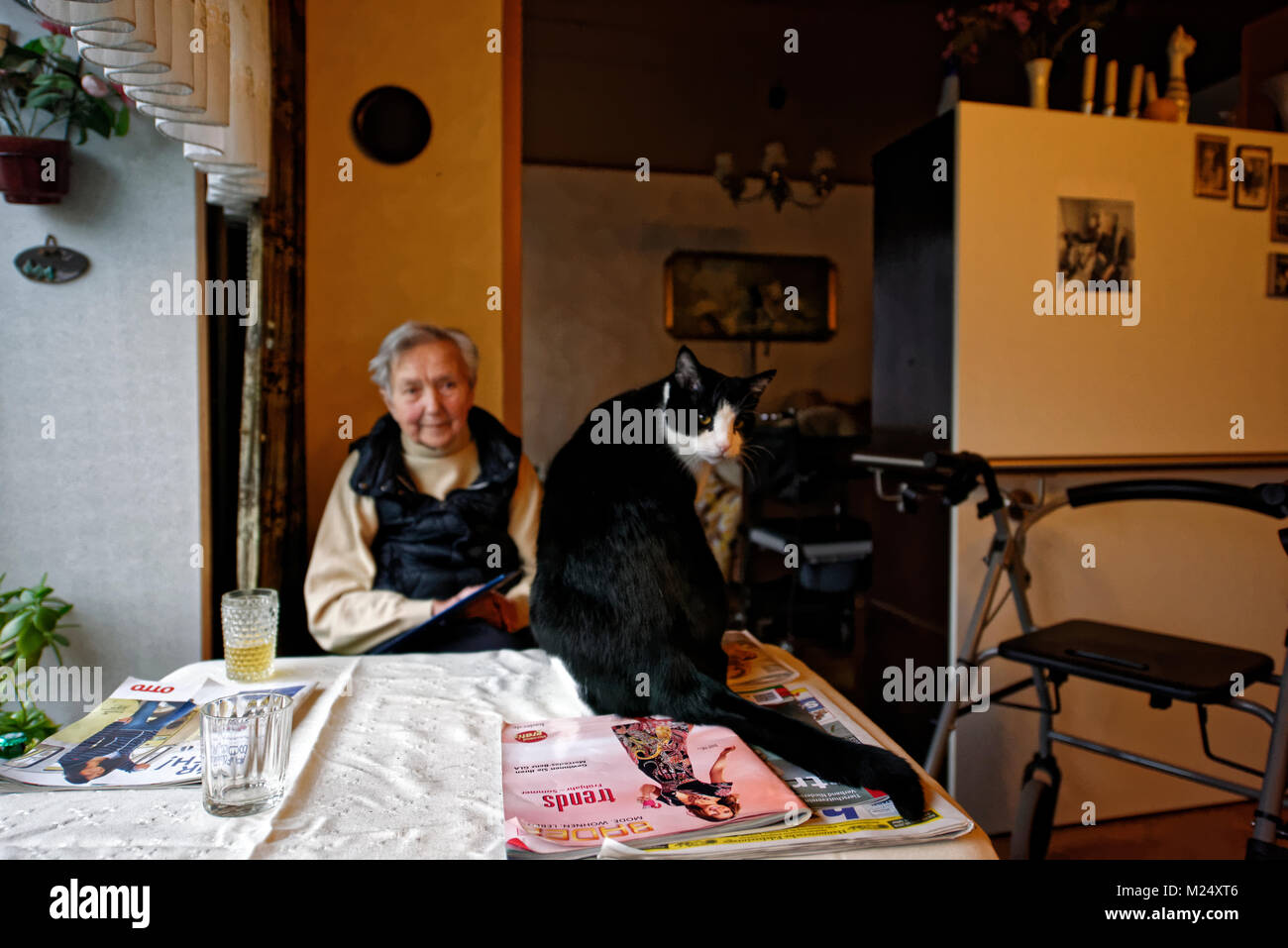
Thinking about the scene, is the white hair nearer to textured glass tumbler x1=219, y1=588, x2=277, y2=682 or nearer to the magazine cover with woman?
textured glass tumbler x1=219, y1=588, x2=277, y2=682

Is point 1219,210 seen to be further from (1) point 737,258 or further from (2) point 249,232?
(1) point 737,258

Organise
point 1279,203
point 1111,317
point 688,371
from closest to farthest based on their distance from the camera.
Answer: point 688,371, point 1111,317, point 1279,203

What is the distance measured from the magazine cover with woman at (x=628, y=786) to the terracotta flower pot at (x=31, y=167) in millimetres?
1649

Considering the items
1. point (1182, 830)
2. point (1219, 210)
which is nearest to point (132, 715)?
point (1182, 830)

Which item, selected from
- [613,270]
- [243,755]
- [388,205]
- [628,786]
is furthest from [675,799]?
[613,270]

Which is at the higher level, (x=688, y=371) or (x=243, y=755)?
(x=688, y=371)

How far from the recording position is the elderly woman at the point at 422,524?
5.98 feet

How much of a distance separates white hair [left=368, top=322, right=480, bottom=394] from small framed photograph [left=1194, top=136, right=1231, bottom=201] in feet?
7.53

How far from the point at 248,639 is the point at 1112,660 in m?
1.50

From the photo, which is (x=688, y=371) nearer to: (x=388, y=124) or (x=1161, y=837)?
(x=388, y=124)

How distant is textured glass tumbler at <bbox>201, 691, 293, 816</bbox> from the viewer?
0.74 meters

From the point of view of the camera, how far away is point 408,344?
1906 mm

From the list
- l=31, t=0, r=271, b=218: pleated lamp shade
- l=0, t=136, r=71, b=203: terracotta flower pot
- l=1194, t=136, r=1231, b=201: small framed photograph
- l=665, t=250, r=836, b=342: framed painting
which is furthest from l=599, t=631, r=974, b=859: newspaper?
l=665, t=250, r=836, b=342: framed painting
